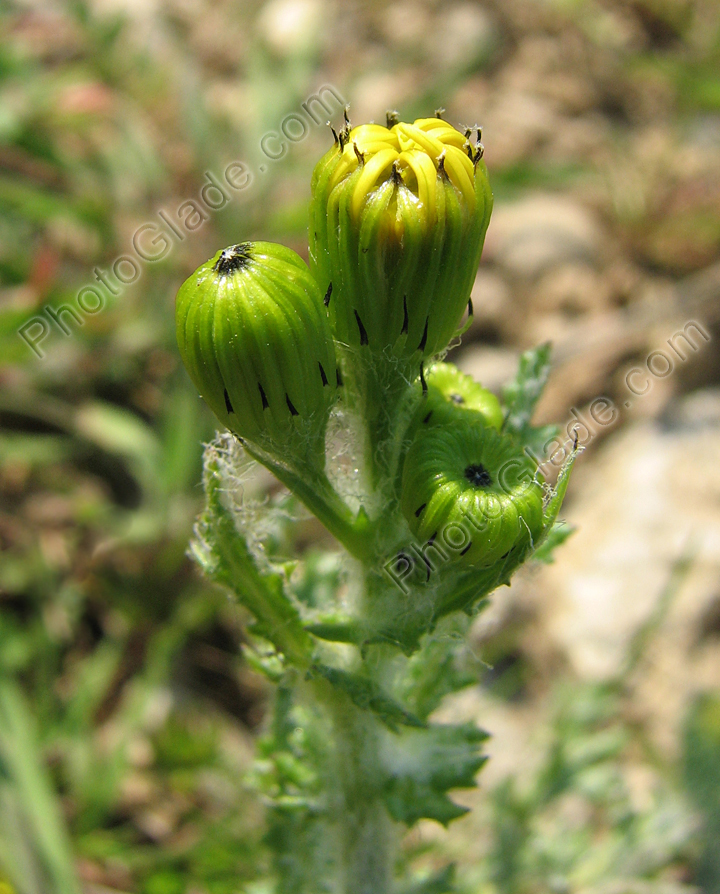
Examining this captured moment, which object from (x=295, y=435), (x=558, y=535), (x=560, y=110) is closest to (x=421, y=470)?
(x=295, y=435)

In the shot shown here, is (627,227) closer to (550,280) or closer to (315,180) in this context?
(550,280)

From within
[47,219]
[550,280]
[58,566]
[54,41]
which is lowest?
[58,566]

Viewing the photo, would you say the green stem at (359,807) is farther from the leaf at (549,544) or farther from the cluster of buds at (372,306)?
the cluster of buds at (372,306)

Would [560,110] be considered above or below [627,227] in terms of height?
above

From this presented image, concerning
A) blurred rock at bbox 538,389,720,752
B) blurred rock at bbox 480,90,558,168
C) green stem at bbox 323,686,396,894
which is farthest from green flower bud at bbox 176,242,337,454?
blurred rock at bbox 480,90,558,168

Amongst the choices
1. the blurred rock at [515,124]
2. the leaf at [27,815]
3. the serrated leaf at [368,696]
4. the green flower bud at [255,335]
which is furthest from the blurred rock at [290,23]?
the serrated leaf at [368,696]

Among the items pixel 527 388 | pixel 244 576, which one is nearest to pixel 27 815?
pixel 244 576
